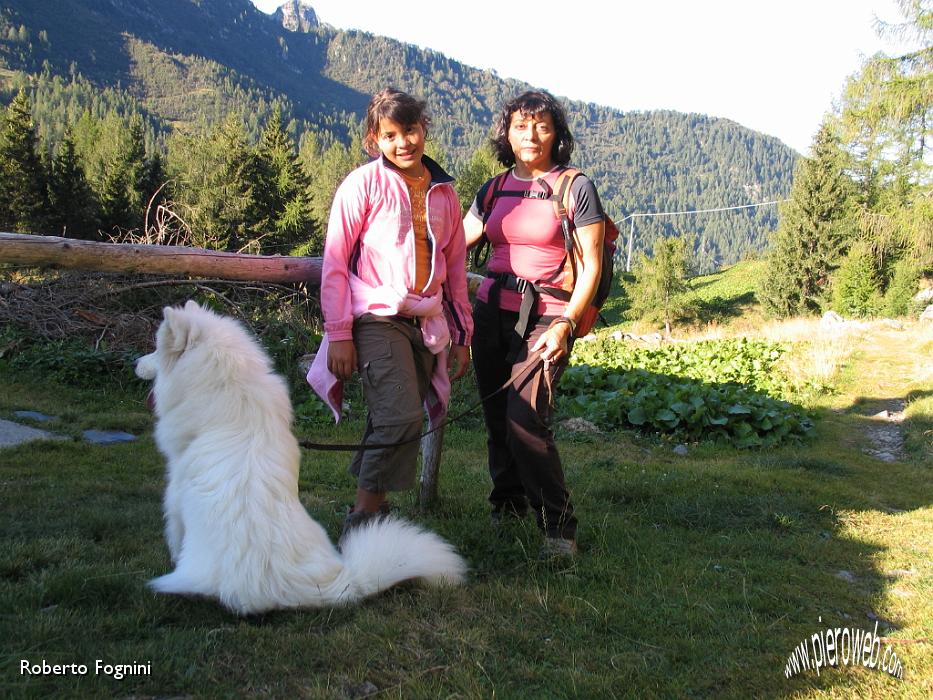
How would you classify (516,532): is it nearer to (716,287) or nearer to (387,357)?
(387,357)

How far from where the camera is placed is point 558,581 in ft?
11.4

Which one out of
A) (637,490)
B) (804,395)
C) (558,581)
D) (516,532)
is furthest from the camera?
(804,395)

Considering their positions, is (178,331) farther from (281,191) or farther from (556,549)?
(281,191)

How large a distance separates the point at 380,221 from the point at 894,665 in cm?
297

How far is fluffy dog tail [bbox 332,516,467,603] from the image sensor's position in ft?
9.72

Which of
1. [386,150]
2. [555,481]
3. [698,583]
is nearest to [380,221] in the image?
[386,150]

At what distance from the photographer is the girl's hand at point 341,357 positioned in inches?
126

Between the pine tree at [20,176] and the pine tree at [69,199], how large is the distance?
0.63 metres

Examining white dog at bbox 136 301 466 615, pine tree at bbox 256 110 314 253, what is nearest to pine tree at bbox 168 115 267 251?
pine tree at bbox 256 110 314 253

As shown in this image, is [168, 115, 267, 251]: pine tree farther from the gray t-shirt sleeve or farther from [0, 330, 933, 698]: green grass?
the gray t-shirt sleeve

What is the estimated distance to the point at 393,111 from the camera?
10.6ft

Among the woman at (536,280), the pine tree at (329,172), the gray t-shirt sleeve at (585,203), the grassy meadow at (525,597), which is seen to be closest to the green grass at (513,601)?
the grassy meadow at (525,597)

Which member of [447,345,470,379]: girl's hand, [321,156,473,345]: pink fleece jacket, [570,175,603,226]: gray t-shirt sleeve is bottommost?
[447,345,470,379]: girl's hand

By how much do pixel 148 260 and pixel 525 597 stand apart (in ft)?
8.63
